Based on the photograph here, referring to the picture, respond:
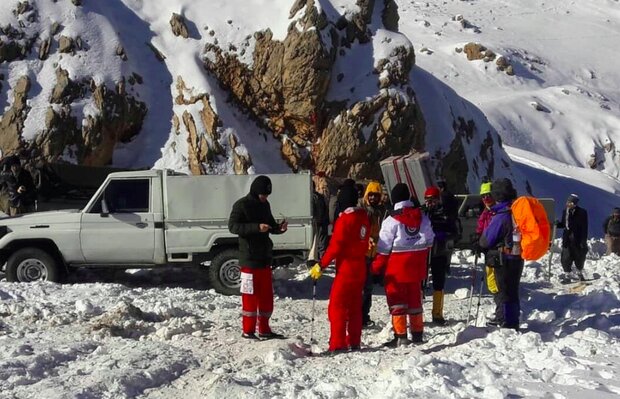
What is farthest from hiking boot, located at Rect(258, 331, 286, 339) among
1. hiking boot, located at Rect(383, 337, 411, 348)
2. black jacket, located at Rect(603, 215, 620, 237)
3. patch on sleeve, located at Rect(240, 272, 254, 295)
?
black jacket, located at Rect(603, 215, 620, 237)

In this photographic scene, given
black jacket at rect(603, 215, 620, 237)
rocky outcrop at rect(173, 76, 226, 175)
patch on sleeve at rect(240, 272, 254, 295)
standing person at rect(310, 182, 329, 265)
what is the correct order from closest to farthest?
patch on sleeve at rect(240, 272, 254, 295) → standing person at rect(310, 182, 329, 265) → black jacket at rect(603, 215, 620, 237) → rocky outcrop at rect(173, 76, 226, 175)

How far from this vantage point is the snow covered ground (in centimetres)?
550

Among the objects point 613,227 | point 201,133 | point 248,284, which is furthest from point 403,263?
point 201,133

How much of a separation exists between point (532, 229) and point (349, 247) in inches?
71.7

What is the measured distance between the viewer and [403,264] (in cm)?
737

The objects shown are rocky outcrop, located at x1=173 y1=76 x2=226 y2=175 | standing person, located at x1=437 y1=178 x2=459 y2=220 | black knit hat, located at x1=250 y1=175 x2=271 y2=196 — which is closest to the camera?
black knit hat, located at x1=250 y1=175 x2=271 y2=196

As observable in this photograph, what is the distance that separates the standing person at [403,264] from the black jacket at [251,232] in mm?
1345

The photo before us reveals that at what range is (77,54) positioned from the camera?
2306 cm

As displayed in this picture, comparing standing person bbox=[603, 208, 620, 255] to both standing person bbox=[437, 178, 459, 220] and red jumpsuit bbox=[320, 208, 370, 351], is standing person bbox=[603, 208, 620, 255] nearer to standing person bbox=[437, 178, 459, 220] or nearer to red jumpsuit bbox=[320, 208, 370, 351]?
standing person bbox=[437, 178, 459, 220]

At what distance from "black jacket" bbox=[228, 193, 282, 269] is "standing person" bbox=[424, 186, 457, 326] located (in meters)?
2.25

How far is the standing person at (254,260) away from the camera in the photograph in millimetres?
8000

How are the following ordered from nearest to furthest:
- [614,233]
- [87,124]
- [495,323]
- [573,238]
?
[495,323] < [573,238] < [614,233] < [87,124]

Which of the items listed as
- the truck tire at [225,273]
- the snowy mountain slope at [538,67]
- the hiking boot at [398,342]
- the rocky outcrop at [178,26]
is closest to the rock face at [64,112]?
the rocky outcrop at [178,26]

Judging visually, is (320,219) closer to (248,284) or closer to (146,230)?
(146,230)
